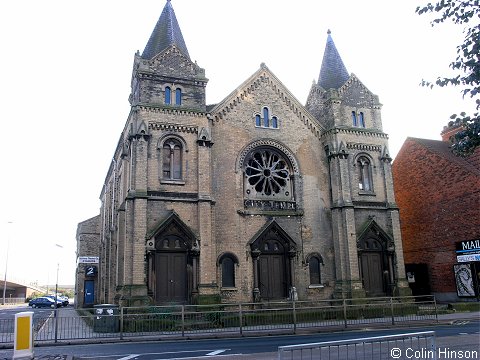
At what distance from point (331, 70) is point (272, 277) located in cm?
1469

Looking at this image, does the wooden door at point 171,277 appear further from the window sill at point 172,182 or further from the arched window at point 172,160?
the arched window at point 172,160

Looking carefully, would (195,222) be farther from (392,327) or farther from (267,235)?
(392,327)

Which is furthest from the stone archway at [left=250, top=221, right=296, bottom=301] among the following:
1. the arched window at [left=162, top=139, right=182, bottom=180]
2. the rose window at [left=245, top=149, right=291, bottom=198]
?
the arched window at [left=162, top=139, right=182, bottom=180]

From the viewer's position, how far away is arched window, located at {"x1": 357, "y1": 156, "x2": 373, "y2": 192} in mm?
29688

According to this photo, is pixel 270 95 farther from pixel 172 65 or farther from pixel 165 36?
pixel 165 36

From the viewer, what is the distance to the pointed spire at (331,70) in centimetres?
3153

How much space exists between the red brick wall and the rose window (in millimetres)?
11784

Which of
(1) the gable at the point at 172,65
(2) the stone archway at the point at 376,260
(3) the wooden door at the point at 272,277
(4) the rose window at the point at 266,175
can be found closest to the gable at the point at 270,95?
(1) the gable at the point at 172,65

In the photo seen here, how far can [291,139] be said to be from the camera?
29.1m

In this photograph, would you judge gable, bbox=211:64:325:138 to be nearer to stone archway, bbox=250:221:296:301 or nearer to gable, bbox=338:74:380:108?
gable, bbox=338:74:380:108

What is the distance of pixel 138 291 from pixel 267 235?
26.2 feet

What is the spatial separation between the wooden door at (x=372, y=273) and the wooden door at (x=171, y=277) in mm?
10844

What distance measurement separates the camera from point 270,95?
29.1 meters

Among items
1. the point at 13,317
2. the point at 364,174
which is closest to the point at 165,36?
the point at 364,174
